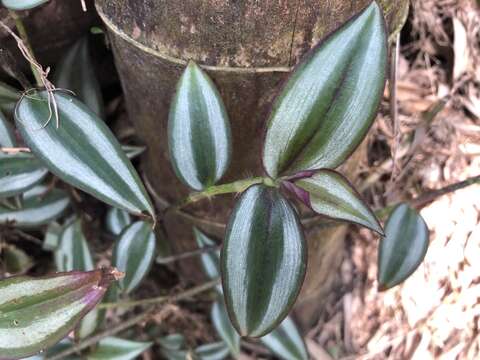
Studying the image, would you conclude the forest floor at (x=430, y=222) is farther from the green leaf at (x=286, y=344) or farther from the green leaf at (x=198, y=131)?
the green leaf at (x=198, y=131)

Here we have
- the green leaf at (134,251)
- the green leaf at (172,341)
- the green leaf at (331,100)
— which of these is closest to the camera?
the green leaf at (331,100)

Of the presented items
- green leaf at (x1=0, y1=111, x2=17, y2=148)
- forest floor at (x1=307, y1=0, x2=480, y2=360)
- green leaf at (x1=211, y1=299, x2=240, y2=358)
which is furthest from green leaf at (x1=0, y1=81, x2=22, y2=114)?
forest floor at (x1=307, y1=0, x2=480, y2=360)

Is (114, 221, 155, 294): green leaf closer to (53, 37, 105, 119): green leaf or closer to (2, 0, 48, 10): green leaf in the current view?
(53, 37, 105, 119): green leaf

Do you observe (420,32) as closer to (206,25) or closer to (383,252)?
(383,252)

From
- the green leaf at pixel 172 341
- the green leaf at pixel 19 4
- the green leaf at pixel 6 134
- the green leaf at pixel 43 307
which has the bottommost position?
the green leaf at pixel 172 341

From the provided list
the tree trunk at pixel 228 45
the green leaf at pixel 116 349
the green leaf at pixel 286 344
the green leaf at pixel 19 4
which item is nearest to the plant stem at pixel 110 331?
the green leaf at pixel 116 349

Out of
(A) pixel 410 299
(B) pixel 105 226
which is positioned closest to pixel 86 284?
(B) pixel 105 226

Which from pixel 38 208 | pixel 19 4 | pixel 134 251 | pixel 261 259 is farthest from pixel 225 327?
pixel 19 4
